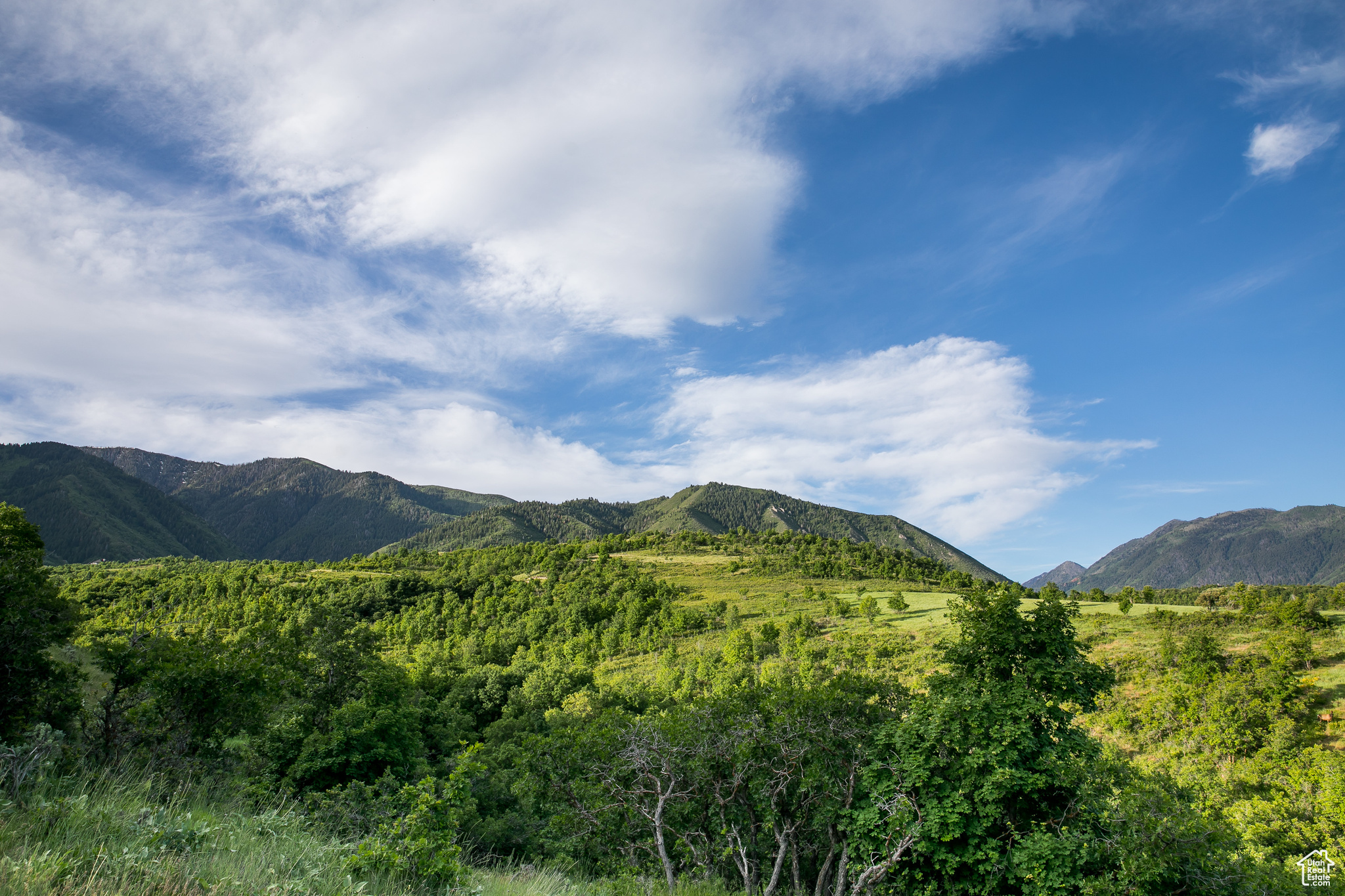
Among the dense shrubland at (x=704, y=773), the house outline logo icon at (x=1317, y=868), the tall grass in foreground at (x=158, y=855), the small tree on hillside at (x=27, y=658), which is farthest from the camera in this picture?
the house outline logo icon at (x=1317, y=868)

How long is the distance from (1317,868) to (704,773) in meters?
23.0

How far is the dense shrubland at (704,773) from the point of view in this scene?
732cm

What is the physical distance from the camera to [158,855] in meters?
5.41

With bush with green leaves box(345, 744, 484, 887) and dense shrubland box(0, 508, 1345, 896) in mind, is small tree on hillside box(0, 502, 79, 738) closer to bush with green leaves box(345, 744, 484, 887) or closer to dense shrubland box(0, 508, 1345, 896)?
dense shrubland box(0, 508, 1345, 896)

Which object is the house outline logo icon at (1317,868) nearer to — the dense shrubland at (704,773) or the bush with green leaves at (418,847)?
the dense shrubland at (704,773)

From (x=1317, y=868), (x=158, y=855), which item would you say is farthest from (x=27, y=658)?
(x=1317, y=868)

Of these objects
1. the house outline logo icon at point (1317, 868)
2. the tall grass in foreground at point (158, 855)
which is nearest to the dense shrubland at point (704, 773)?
the tall grass in foreground at point (158, 855)

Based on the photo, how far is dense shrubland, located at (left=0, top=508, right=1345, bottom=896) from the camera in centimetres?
732

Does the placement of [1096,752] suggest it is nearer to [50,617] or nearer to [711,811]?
[711,811]

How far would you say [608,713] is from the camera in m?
26.5

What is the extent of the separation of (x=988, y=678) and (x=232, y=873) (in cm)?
1945

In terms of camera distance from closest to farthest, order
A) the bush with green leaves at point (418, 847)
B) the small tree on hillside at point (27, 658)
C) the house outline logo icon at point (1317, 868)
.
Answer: the bush with green leaves at point (418, 847)
the small tree on hillside at point (27, 658)
the house outline logo icon at point (1317, 868)

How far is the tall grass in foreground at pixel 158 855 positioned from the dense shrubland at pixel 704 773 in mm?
41

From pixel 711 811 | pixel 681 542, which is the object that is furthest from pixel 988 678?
pixel 681 542
